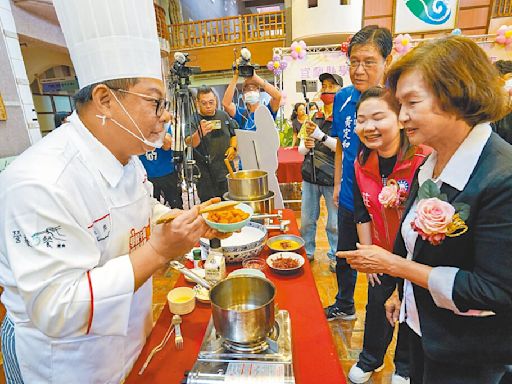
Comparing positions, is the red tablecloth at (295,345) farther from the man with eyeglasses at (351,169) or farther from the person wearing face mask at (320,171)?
the person wearing face mask at (320,171)

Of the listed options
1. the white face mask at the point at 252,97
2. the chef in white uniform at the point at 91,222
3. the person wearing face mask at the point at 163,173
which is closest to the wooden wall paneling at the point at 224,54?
the person wearing face mask at the point at 163,173

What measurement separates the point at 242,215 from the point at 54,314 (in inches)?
29.9

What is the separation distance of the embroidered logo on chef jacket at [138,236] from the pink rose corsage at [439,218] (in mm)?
962

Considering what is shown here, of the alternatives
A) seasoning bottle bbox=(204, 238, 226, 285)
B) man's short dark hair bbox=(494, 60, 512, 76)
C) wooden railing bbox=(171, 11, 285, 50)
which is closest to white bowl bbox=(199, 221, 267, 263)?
seasoning bottle bbox=(204, 238, 226, 285)

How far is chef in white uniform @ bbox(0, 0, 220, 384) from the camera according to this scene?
72 centimetres

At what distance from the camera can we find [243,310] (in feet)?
2.73

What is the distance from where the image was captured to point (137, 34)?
3.47 feet

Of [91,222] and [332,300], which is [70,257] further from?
[332,300]

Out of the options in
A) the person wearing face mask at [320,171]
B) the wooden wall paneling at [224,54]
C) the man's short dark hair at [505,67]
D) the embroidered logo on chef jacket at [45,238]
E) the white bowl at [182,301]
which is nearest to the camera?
the embroidered logo on chef jacket at [45,238]

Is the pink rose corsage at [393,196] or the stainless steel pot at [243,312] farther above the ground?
the pink rose corsage at [393,196]

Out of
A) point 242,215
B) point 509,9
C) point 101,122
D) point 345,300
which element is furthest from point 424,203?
point 509,9

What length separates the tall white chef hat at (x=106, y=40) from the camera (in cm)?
96

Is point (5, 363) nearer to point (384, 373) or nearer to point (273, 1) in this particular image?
point (384, 373)

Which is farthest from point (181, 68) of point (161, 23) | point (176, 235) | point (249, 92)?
point (161, 23)
